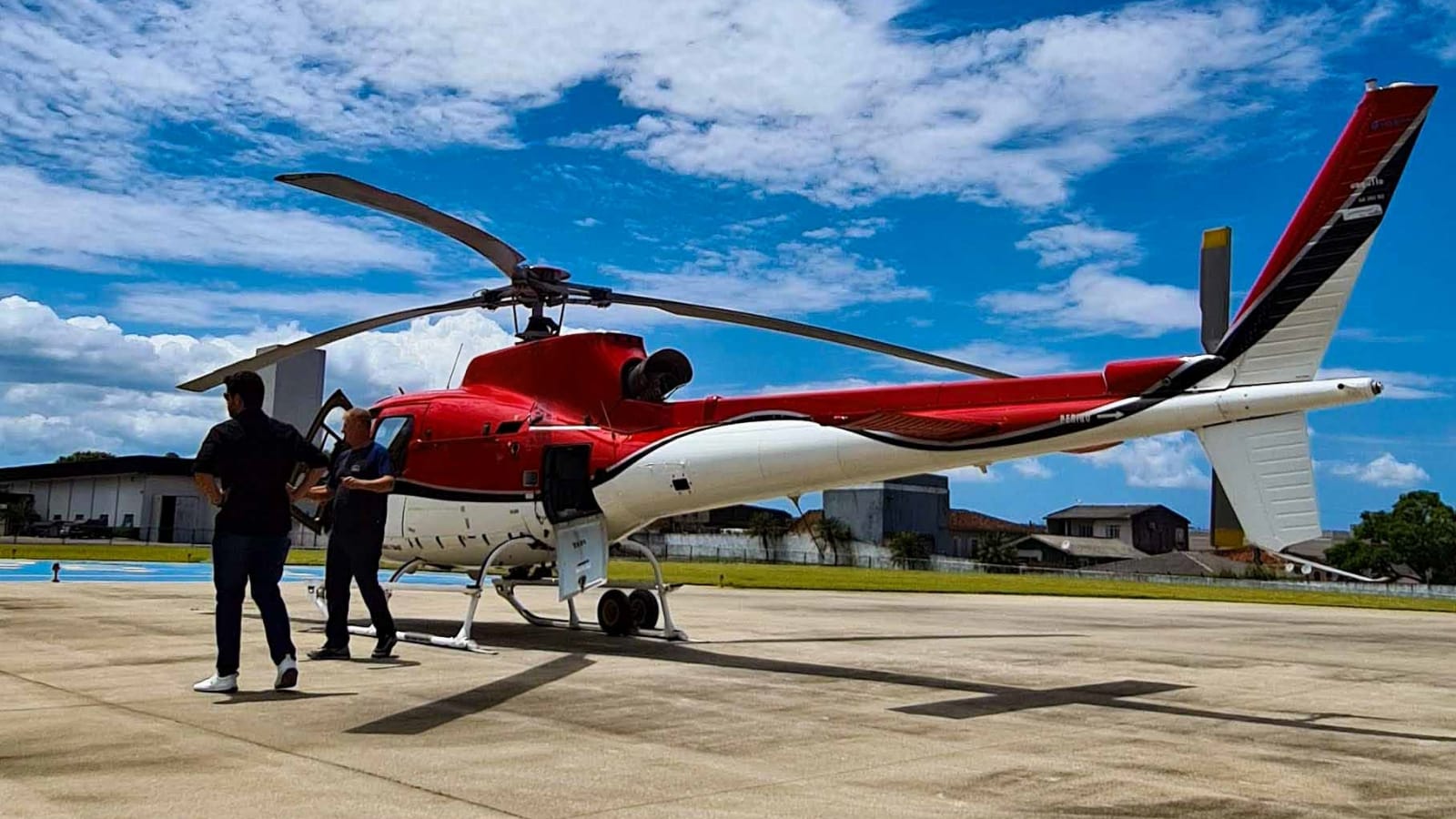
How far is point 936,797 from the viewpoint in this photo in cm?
516

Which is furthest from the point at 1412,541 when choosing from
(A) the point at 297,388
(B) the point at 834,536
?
(A) the point at 297,388

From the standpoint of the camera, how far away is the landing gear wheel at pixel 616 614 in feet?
44.1

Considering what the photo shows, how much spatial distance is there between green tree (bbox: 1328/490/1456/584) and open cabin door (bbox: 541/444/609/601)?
7644 cm

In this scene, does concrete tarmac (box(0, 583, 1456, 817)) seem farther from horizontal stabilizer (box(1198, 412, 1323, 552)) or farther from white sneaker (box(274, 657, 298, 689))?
horizontal stabilizer (box(1198, 412, 1323, 552))

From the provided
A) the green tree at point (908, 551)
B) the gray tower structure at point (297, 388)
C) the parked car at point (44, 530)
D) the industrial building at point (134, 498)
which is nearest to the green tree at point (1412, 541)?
the green tree at point (908, 551)

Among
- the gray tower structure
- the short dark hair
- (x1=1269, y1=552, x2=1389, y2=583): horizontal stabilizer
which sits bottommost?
(x1=1269, y1=552, x2=1389, y2=583): horizontal stabilizer

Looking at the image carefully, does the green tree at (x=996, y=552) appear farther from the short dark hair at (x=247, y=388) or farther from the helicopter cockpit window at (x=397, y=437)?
the short dark hair at (x=247, y=388)

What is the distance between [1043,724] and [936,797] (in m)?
2.59

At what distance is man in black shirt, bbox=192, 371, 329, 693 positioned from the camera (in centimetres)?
791

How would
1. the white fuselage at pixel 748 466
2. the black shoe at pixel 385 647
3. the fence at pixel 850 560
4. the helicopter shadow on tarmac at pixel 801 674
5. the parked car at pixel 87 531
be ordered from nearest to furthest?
the helicopter shadow on tarmac at pixel 801 674 → the white fuselage at pixel 748 466 → the black shoe at pixel 385 647 → the fence at pixel 850 560 → the parked car at pixel 87 531

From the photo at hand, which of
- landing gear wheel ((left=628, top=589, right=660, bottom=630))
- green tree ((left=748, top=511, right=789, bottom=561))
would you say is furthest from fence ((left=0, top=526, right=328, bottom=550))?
landing gear wheel ((left=628, top=589, right=660, bottom=630))

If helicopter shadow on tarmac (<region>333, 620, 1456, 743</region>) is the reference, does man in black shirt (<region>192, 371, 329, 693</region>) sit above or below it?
above

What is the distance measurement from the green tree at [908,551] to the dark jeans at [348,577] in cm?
7307

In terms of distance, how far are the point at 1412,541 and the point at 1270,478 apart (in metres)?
83.5
